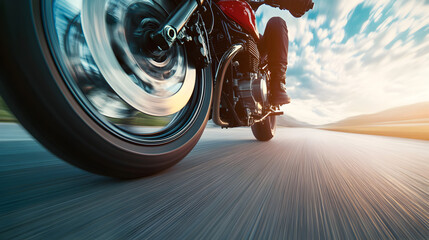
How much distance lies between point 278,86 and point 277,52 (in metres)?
0.30

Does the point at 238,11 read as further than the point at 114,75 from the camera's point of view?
Yes

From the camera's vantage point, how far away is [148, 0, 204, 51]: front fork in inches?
24.5

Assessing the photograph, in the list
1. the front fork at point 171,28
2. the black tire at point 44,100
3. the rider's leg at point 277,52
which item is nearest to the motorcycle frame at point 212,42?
the front fork at point 171,28

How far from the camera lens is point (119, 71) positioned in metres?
0.59

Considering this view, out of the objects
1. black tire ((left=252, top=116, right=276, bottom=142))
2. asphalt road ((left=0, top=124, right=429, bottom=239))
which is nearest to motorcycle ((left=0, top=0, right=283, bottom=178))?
asphalt road ((left=0, top=124, right=429, bottom=239))

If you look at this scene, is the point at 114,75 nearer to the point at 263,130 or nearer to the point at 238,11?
the point at 238,11

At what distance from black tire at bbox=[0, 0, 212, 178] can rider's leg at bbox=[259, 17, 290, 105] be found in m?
1.45

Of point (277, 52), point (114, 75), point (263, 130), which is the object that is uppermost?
point (277, 52)

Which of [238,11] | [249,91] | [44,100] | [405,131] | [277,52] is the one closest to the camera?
[44,100]

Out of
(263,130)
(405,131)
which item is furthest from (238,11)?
(405,131)

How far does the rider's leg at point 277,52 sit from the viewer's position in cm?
155

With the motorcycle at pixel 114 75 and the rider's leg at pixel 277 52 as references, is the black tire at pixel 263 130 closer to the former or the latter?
the rider's leg at pixel 277 52

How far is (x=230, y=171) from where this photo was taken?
749mm

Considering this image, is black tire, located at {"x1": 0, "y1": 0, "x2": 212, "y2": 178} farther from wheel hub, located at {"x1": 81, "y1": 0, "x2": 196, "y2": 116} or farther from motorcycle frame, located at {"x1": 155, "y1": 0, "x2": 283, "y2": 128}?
motorcycle frame, located at {"x1": 155, "y1": 0, "x2": 283, "y2": 128}
